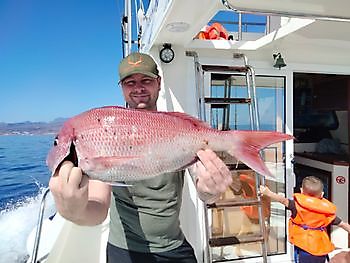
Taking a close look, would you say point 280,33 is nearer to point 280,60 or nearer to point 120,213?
point 280,60

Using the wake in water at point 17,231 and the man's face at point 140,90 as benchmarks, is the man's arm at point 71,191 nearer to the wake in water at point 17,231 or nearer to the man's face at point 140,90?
the man's face at point 140,90

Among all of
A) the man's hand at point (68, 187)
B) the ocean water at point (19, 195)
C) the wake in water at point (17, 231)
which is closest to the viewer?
the man's hand at point (68, 187)

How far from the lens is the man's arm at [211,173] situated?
1.09m

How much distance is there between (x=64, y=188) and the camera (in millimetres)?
976

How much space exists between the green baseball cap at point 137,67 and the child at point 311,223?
166cm

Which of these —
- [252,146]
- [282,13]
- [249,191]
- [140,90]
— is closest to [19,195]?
[249,191]

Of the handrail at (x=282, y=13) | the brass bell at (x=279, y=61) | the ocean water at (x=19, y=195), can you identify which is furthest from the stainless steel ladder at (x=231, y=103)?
the ocean water at (x=19, y=195)

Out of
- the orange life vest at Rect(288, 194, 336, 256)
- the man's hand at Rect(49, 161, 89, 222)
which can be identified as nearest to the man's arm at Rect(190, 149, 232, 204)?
the man's hand at Rect(49, 161, 89, 222)

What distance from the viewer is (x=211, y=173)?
1.11 metres

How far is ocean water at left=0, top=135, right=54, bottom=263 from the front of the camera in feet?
Answer: 18.7

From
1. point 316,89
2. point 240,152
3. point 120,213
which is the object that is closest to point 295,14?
point 240,152

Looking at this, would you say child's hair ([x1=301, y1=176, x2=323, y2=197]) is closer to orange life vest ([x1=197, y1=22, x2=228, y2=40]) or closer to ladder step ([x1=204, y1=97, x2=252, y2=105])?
ladder step ([x1=204, y1=97, x2=252, y2=105])

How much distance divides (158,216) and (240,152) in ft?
2.06

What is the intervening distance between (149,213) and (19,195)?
1213 centimetres
